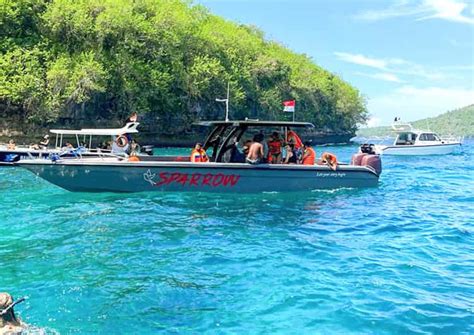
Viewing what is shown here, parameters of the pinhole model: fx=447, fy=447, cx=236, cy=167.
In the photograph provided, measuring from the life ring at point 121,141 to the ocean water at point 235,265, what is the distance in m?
4.12

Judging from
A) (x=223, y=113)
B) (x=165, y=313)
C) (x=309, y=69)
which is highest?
(x=309, y=69)

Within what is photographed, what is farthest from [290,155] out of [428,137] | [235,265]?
[428,137]

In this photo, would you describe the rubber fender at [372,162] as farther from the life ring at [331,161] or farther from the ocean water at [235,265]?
the ocean water at [235,265]

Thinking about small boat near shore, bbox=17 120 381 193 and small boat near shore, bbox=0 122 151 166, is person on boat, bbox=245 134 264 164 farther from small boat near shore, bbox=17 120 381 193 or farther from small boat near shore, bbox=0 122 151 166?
small boat near shore, bbox=0 122 151 166

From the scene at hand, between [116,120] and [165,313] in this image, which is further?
[116,120]

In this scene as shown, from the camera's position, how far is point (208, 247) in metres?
8.84

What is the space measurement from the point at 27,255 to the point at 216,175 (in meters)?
7.09

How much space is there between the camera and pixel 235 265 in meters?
7.79

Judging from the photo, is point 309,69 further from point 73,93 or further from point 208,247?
point 208,247

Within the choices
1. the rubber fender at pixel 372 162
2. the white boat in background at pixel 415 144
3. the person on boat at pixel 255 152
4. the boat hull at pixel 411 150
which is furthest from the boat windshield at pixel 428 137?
the person on boat at pixel 255 152

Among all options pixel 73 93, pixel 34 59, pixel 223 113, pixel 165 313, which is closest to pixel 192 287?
pixel 165 313

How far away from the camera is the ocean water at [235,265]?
5695 millimetres

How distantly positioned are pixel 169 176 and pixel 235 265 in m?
6.87

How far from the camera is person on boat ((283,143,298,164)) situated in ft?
50.6
